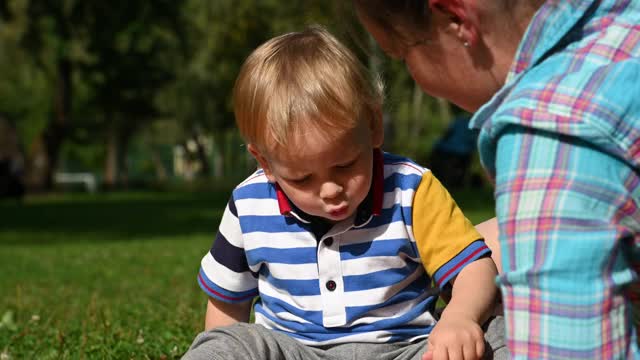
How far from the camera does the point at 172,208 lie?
2214 centimetres

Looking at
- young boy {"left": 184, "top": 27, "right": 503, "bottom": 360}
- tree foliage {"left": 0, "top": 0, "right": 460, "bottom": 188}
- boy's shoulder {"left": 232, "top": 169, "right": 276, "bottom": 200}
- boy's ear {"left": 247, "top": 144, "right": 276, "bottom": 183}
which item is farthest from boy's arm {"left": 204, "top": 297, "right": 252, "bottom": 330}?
tree foliage {"left": 0, "top": 0, "right": 460, "bottom": 188}

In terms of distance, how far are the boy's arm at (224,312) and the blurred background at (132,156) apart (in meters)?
0.42

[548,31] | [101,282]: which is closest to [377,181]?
[548,31]

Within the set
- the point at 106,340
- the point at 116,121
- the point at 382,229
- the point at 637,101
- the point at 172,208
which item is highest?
the point at 637,101

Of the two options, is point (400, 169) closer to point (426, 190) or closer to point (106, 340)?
point (426, 190)

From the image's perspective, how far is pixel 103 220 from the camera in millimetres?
18234

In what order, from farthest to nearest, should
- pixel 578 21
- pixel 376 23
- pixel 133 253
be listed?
pixel 133 253
pixel 376 23
pixel 578 21

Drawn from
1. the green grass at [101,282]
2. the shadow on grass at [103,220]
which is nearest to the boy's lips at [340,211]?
the green grass at [101,282]

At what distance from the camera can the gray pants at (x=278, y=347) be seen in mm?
2652

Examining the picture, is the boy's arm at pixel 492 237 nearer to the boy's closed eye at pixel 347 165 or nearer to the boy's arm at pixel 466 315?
the boy's arm at pixel 466 315

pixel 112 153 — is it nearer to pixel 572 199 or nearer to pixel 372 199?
pixel 372 199

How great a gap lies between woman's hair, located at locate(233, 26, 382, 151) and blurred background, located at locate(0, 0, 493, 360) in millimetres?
90

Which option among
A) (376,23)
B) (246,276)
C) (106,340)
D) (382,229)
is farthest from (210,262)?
(376,23)

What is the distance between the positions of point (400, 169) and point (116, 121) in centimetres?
4559
